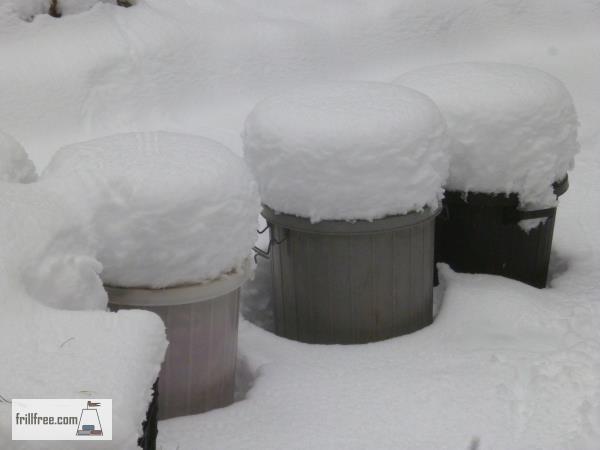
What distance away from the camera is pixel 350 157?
11.0 feet

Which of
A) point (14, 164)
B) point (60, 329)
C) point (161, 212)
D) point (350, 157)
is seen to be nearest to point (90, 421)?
point (60, 329)

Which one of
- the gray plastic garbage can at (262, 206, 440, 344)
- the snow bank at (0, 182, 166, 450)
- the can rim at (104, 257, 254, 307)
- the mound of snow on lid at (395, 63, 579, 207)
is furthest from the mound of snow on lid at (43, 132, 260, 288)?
the mound of snow on lid at (395, 63, 579, 207)

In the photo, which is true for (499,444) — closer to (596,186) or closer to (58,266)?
(58,266)

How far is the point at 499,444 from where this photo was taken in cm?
281

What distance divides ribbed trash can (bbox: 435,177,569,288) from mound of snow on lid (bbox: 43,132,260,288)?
1353 mm

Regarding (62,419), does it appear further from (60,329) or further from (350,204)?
(350,204)

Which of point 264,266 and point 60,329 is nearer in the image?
point 60,329

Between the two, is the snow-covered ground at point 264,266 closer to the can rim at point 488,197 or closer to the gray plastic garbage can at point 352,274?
the gray plastic garbage can at point 352,274

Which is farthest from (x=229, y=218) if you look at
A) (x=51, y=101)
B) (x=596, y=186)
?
(x=596, y=186)

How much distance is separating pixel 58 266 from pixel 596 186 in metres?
3.67

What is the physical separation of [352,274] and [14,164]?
1.31 meters

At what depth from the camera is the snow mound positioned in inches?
110

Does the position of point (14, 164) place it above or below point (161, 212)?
above

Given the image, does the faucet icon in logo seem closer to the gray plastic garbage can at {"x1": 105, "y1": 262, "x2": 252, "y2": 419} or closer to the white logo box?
the white logo box
